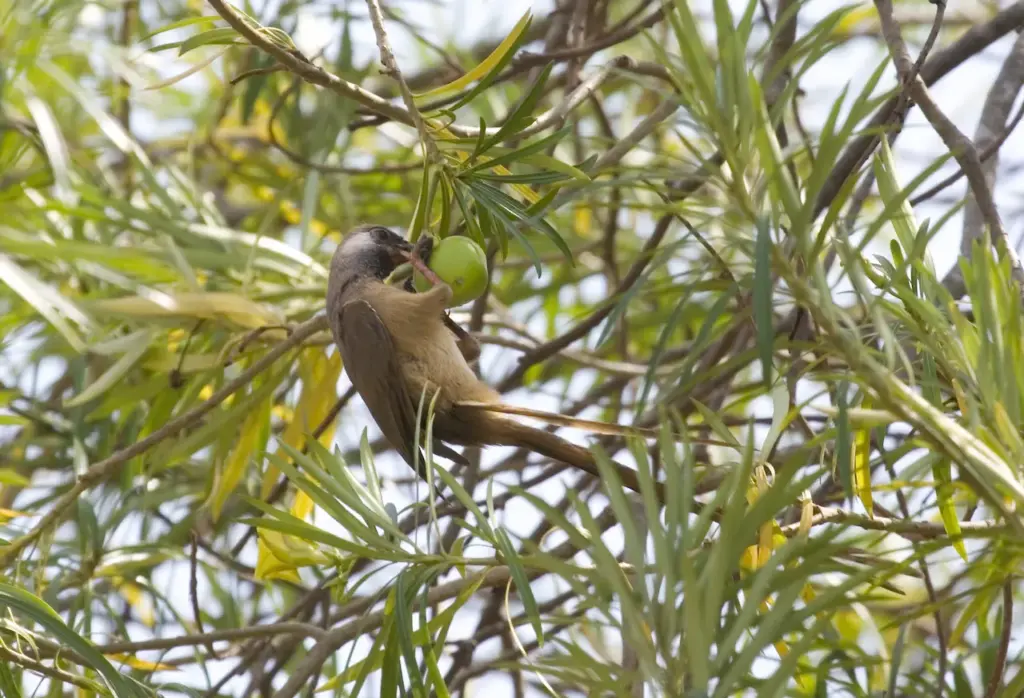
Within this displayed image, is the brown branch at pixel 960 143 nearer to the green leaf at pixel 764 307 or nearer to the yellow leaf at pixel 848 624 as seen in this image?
the green leaf at pixel 764 307

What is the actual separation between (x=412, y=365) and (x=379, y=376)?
0.14 metres

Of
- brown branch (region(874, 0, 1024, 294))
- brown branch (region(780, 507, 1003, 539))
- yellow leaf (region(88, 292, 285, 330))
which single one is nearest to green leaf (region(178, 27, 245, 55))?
yellow leaf (region(88, 292, 285, 330))

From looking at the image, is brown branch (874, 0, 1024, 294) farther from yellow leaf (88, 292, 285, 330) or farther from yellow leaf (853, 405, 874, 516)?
yellow leaf (88, 292, 285, 330)

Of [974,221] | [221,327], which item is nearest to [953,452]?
[974,221]

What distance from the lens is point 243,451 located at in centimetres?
281

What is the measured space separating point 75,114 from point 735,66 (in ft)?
12.0

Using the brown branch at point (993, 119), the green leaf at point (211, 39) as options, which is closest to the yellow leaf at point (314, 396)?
the green leaf at point (211, 39)

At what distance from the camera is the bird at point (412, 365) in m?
2.58

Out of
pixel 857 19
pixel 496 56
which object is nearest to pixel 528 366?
pixel 496 56

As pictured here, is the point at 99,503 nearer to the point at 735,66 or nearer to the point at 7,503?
the point at 7,503

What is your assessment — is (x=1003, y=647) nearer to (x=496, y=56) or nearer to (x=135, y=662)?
(x=496, y=56)

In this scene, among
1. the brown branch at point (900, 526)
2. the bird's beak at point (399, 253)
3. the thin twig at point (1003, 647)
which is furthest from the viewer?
the bird's beak at point (399, 253)

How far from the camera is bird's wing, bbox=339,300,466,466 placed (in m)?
2.71

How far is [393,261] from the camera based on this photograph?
3.13 metres
